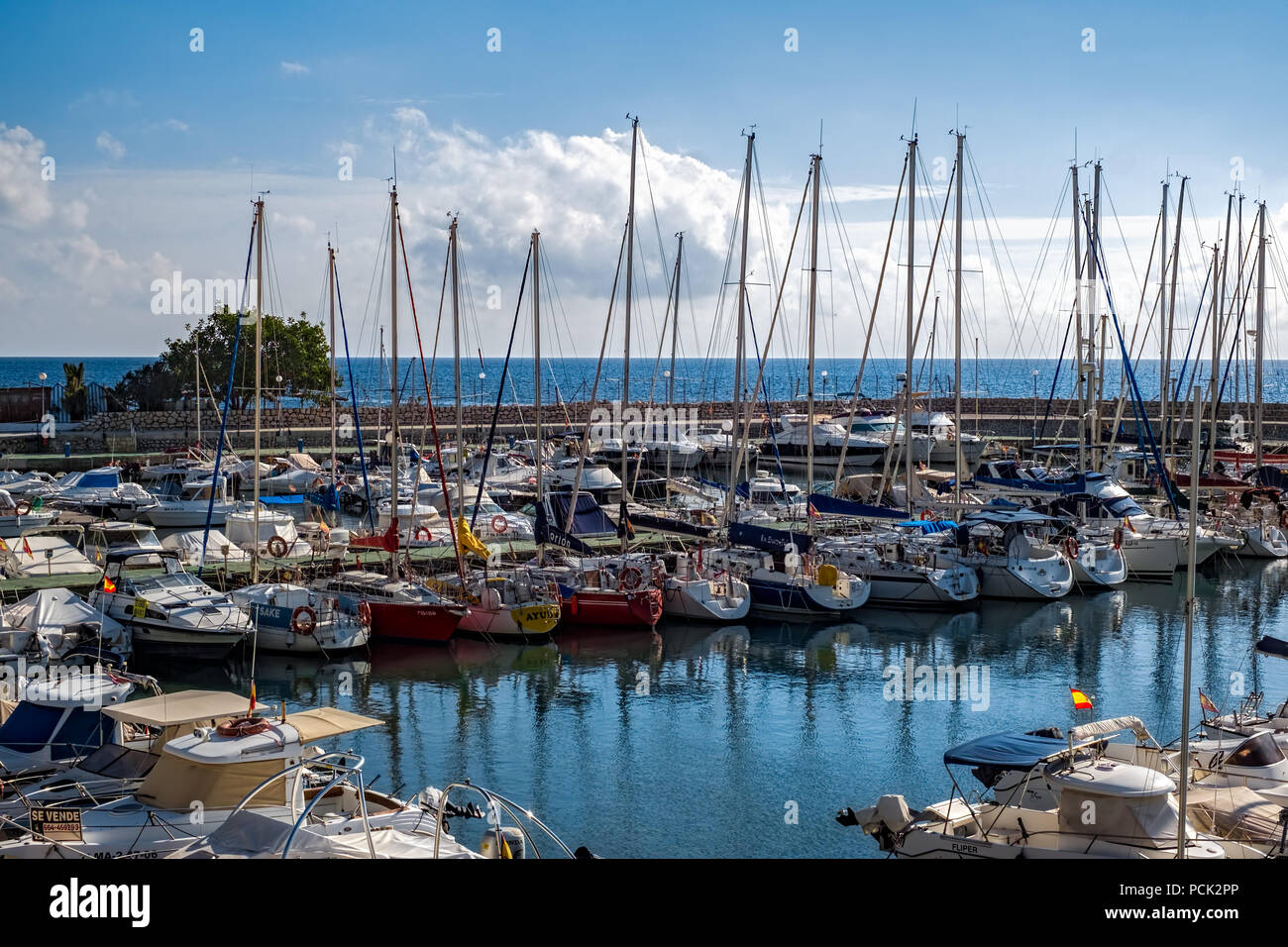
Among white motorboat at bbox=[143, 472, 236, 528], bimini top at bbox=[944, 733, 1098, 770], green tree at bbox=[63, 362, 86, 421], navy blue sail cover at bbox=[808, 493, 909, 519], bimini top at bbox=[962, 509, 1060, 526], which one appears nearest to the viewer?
bimini top at bbox=[944, 733, 1098, 770]

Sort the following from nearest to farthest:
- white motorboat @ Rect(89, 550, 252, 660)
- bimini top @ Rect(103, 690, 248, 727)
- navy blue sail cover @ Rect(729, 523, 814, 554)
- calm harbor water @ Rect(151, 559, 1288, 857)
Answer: bimini top @ Rect(103, 690, 248, 727) → calm harbor water @ Rect(151, 559, 1288, 857) → white motorboat @ Rect(89, 550, 252, 660) → navy blue sail cover @ Rect(729, 523, 814, 554)

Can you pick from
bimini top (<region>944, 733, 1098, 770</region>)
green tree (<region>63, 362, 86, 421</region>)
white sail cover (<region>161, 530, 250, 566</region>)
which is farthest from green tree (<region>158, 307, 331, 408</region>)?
bimini top (<region>944, 733, 1098, 770</region>)

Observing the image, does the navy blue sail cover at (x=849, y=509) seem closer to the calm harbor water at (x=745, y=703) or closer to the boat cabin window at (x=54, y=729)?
the calm harbor water at (x=745, y=703)

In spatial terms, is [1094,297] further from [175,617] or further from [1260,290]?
[175,617]

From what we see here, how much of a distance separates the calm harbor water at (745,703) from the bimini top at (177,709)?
11.4 feet

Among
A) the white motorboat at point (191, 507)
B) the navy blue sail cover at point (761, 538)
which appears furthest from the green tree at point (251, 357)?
the navy blue sail cover at point (761, 538)

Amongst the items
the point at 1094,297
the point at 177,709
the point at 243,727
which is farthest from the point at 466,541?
the point at 1094,297

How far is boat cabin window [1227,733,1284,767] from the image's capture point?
17.3 metres

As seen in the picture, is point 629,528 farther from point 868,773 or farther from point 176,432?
point 176,432

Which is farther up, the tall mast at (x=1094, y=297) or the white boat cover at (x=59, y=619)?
the tall mast at (x=1094, y=297)

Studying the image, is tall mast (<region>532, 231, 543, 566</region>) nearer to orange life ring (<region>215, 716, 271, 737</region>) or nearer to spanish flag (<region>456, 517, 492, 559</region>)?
spanish flag (<region>456, 517, 492, 559</region>)

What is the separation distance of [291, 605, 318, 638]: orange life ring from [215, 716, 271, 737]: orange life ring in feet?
42.0

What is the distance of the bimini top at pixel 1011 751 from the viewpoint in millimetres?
16031
